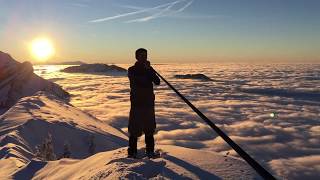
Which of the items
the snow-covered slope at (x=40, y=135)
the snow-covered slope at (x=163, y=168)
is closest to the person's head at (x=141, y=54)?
the snow-covered slope at (x=163, y=168)

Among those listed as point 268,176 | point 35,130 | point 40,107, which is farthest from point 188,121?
point 268,176

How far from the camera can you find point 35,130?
13.7 m

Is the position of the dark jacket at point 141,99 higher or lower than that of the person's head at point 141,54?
lower

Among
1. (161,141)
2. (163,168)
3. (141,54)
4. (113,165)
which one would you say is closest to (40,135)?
(141,54)

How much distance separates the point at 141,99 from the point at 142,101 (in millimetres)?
40

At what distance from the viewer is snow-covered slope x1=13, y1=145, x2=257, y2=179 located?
214 inches

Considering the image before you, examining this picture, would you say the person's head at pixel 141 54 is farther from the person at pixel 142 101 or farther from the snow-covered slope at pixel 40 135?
the snow-covered slope at pixel 40 135

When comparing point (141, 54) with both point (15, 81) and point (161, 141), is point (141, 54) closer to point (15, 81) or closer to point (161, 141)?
point (161, 141)

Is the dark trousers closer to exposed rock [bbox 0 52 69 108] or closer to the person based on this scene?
the person

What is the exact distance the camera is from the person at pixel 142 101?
6.98 metres

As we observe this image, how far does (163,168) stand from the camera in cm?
568

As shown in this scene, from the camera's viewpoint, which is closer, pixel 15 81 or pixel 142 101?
pixel 142 101

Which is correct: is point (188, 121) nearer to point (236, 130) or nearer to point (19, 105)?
point (236, 130)

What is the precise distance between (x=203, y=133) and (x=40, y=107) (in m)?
15.4
